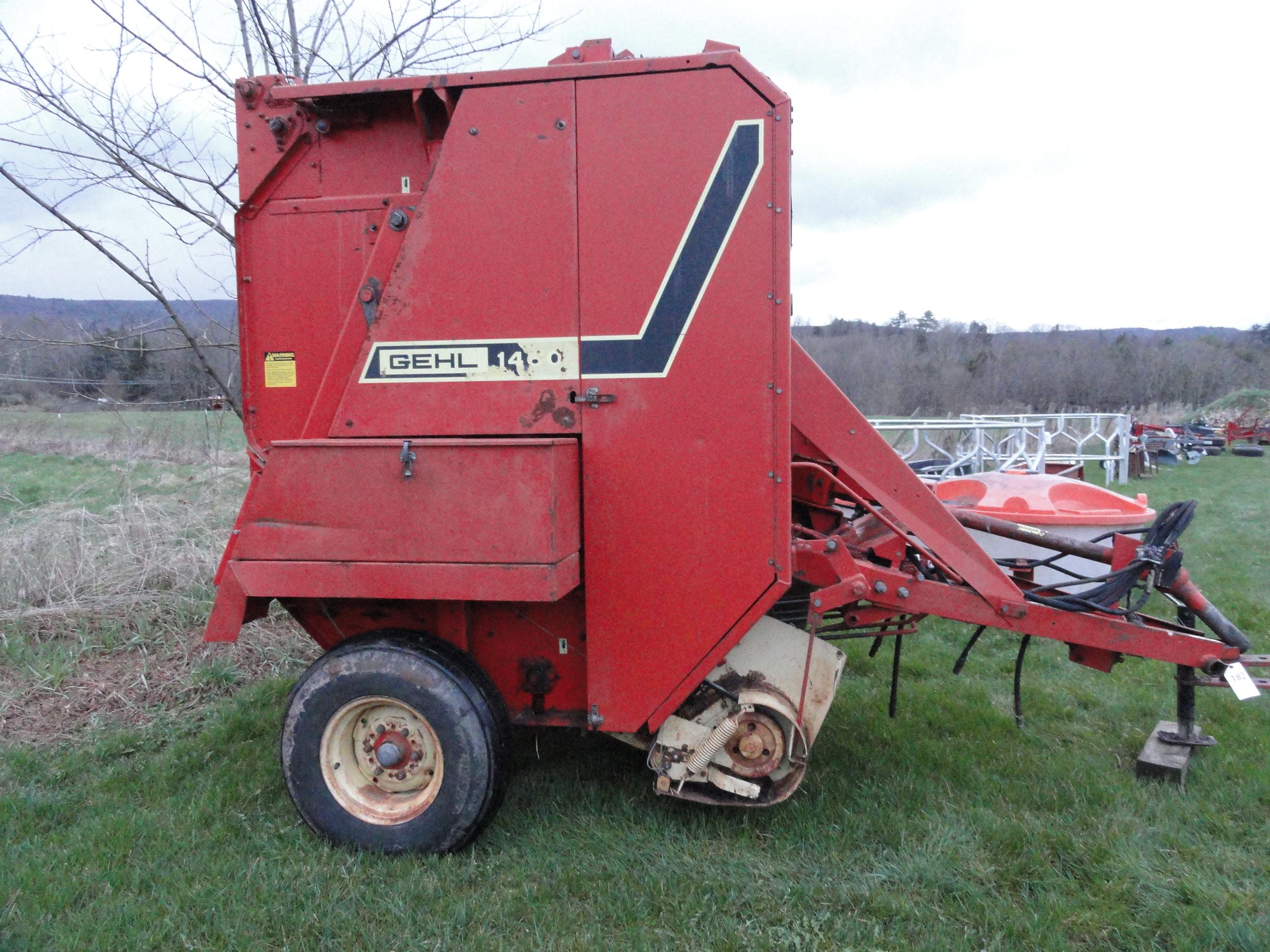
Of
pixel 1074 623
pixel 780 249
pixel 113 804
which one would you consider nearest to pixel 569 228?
pixel 780 249

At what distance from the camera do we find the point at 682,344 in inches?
121

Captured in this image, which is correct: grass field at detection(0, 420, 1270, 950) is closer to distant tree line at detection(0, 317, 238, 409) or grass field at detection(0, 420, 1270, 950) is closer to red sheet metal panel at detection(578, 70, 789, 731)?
red sheet metal panel at detection(578, 70, 789, 731)

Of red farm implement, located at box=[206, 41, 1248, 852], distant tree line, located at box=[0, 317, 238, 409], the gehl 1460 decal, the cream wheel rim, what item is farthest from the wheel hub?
distant tree line, located at box=[0, 317, 238, 409]

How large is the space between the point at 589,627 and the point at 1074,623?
A: 195 cm

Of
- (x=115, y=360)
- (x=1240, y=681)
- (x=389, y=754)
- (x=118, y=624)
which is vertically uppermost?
(x=115, y=360)

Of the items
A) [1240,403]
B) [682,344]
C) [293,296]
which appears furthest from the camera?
[1240,403]

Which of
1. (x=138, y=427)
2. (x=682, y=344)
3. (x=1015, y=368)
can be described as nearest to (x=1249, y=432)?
(x=1015, y=368)

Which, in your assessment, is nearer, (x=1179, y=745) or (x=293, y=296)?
(x=293, y=296)

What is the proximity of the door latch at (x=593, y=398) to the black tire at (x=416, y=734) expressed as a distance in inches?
44.7

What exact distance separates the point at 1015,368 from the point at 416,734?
46.5 m

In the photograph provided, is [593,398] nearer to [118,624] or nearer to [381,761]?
[381,761]

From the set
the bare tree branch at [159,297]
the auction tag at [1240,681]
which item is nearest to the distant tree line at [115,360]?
the bare tree branch at [159,297]

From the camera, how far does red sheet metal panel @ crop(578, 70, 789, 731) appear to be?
3041mm

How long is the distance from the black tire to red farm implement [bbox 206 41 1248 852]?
0.4 inches
